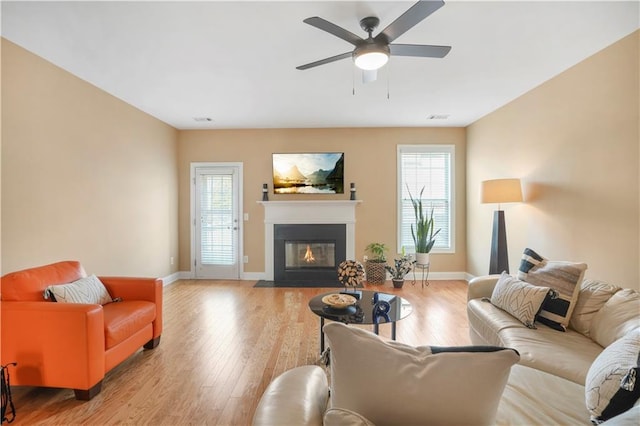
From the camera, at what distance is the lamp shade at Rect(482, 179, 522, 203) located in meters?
3.37

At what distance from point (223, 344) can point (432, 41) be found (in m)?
3.37

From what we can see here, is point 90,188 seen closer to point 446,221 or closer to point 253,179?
point 253,179

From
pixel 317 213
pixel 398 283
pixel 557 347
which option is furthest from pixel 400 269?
pixel 557 347

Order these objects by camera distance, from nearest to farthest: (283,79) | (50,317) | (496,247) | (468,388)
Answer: (468,388) → (50,317) → (283,79) → (496,247)

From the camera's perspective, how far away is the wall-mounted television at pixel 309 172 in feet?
16.9

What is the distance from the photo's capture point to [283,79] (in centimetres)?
321

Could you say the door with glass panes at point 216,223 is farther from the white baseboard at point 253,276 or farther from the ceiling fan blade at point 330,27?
the ceiling fan blade at point 330,27

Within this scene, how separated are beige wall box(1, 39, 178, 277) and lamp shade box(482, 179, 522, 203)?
15.5ft

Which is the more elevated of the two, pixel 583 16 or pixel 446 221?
pixel 583 16

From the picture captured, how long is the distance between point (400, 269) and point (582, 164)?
2745 mm

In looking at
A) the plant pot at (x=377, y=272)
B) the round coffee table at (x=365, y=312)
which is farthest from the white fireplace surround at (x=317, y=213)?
the round coffee table at (x=365, y=312)

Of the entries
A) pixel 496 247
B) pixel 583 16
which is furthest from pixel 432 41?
pixel 496 247

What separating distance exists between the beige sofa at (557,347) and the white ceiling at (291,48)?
6.74ft

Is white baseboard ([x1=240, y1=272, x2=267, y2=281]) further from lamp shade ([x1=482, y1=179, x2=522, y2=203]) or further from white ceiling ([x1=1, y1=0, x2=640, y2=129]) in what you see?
lamp shade ([x1=482, y1=179, x2=522, y2=203])
